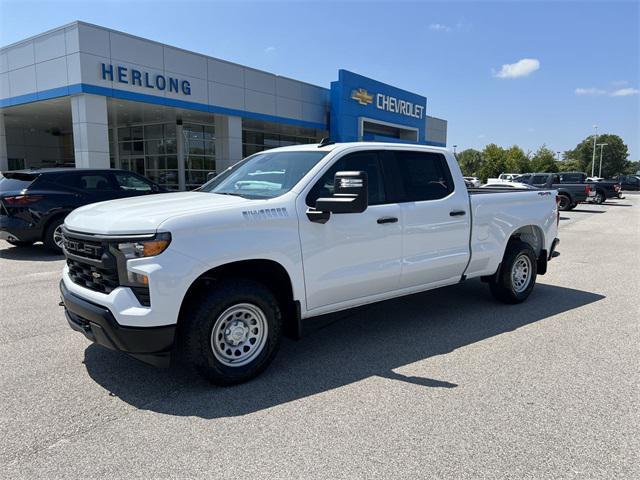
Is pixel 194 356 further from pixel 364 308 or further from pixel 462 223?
pixel 462 223

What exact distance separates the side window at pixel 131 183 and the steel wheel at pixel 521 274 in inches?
313

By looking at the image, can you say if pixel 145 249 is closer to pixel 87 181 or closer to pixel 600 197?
pixel 87 181

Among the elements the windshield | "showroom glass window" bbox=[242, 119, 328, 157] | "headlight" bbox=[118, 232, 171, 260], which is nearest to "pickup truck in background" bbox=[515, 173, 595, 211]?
"showroom glass window" bbox=[242, 119, 328, 157]

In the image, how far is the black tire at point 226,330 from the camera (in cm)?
359

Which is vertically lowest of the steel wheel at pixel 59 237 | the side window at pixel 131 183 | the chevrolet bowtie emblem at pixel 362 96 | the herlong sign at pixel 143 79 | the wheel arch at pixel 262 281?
the wheel arch at pixel 262 281

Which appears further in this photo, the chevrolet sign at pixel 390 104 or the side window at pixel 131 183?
the chevrolet sign at pixel 390 104

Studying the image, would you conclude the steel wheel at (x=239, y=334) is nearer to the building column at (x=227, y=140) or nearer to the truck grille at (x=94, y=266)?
the truck grille at (x=94, y=266)

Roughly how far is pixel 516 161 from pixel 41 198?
83265 millimetres

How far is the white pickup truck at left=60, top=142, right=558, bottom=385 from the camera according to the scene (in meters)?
3.45

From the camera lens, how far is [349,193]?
3.82m

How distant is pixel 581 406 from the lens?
356 cm

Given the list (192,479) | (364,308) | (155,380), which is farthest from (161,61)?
(192,479)

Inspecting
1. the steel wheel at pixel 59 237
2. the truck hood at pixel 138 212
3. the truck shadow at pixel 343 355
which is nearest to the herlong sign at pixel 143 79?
the steel wheel at pixel 59 237

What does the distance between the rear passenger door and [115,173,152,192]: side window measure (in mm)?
7461
